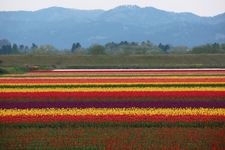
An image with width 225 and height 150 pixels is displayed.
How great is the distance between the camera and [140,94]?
25.5 metres

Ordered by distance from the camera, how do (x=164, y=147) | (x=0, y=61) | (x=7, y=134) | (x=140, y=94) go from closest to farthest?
1. (x=164, y=147)
2. (x=7, y=134)
3. (x=140, y=94)
4. (x=0, y=61)

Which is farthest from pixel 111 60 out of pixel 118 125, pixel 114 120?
pixel 118 125

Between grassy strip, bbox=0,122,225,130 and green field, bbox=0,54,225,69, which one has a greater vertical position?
grassy strip, bbox=0,122,225,130

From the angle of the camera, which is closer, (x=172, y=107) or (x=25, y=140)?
(x=25, y=140)

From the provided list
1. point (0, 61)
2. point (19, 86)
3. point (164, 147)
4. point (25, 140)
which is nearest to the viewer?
point (164, 147)

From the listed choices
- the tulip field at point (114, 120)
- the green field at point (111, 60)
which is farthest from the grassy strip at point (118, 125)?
the green field at point (111, 60)

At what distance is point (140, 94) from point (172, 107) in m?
4.36

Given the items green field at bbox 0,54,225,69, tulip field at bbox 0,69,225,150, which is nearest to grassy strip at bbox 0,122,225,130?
tulip field at bbox 0,69,225,150

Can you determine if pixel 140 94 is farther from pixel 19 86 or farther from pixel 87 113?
pixel 19 86

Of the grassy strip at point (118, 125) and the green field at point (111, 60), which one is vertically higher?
the grassy strip at point (118, 125)

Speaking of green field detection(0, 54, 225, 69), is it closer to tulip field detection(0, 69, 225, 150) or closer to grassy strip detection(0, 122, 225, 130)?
tulip field detection(0, 69, 225, 150)

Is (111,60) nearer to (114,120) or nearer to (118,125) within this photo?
(114,120)

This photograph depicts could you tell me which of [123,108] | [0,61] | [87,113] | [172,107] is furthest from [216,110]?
[0,61]

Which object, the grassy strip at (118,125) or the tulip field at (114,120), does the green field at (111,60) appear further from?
the grassy strip at (118,125)
